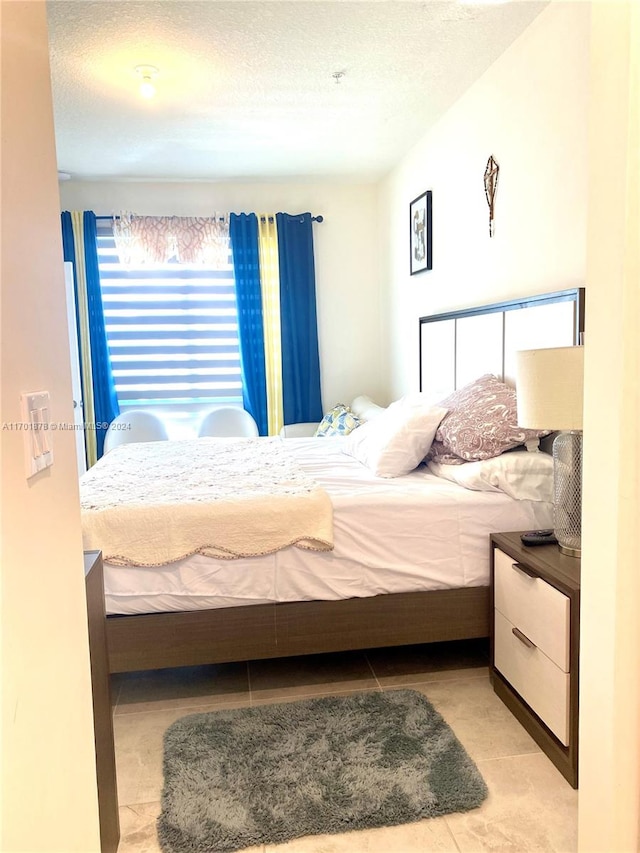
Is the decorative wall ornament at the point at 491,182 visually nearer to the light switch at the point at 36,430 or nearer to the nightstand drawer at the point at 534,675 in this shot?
the nightstand drawer at the point at 534,675

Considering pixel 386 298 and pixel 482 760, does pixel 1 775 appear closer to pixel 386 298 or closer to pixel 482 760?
pixel 482 760

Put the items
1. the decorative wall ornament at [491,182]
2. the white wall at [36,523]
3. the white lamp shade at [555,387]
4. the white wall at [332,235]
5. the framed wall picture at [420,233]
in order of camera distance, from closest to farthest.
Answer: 1. the white wall at [36,523]
2. the white lamp shade at [555,387]
3. the decorative wall ornament at [491,182]
4. the framed wall picture at [420,233]
5. the white wall at [332,235]

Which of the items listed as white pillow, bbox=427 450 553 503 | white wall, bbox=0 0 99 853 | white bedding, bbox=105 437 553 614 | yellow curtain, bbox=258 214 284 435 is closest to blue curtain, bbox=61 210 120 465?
yellow curtain, bbox=258 214 284 435

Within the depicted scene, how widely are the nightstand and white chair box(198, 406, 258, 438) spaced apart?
2.90 metres

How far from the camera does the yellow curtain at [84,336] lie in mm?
4727

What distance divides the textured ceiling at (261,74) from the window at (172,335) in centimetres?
85

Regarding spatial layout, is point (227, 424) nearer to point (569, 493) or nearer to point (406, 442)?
point (406, 442)

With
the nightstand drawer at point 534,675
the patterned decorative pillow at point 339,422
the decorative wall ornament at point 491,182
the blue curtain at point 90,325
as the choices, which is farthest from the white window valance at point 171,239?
the nightstand drawer at point 534,675

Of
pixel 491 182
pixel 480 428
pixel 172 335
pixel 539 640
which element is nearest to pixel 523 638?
pixel 539 640

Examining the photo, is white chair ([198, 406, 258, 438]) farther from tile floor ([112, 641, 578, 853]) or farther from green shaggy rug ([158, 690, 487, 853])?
green shaggy rug ([158, 690, 487, 853])

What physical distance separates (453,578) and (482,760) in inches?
24.5

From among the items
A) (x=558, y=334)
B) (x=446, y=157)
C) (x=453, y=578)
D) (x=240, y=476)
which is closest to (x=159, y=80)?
(x=446, y=157)

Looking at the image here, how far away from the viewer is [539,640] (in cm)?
198

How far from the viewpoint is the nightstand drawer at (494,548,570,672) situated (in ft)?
6.08
